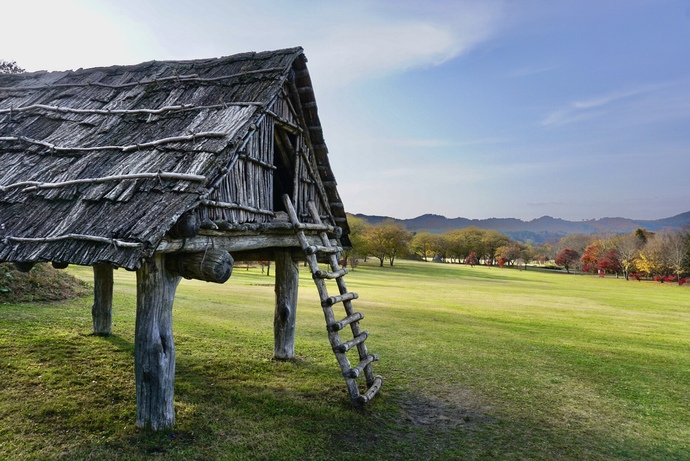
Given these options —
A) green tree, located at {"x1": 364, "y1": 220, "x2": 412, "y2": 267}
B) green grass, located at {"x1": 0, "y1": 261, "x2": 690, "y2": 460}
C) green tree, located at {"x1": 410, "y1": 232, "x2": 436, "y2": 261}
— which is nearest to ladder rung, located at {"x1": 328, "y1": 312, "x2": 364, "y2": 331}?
green grass, located at {"x1": 0, "y1": 261, "x2": 690, "y2": 460}

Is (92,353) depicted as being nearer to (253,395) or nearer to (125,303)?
(253,395)

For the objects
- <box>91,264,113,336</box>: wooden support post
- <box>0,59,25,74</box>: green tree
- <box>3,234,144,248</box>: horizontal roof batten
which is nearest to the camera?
<box>3,234,144,248</box>: horizontal roof batten

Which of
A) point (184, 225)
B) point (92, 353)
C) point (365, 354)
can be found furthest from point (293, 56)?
point (92, 353)

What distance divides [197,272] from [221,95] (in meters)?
4.28

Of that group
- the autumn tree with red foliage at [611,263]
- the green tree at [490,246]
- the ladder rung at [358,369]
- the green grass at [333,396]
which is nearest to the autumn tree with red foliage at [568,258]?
the green tree at [490,246]

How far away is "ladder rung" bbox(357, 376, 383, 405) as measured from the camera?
9.00 m

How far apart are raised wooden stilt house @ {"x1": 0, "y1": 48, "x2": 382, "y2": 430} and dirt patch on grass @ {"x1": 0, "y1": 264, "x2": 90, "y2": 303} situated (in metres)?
9.50

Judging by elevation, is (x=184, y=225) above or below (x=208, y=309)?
above

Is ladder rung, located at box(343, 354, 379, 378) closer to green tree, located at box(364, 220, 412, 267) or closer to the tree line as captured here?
the tree line

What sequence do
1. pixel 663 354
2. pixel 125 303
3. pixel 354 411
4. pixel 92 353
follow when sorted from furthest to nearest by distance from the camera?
pixel 125 303 < pixel 663 354 < pixel 92 353 < pixel 354 411

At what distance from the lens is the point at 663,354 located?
651 inches

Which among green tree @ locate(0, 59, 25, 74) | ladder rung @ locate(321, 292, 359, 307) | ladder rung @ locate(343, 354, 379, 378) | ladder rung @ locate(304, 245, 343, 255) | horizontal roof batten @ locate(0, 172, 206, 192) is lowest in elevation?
ladder rung @ locate(343, 354, 379, 378)

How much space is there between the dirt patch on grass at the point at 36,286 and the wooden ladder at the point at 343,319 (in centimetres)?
1460

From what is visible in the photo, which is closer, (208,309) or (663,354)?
(663,354)
